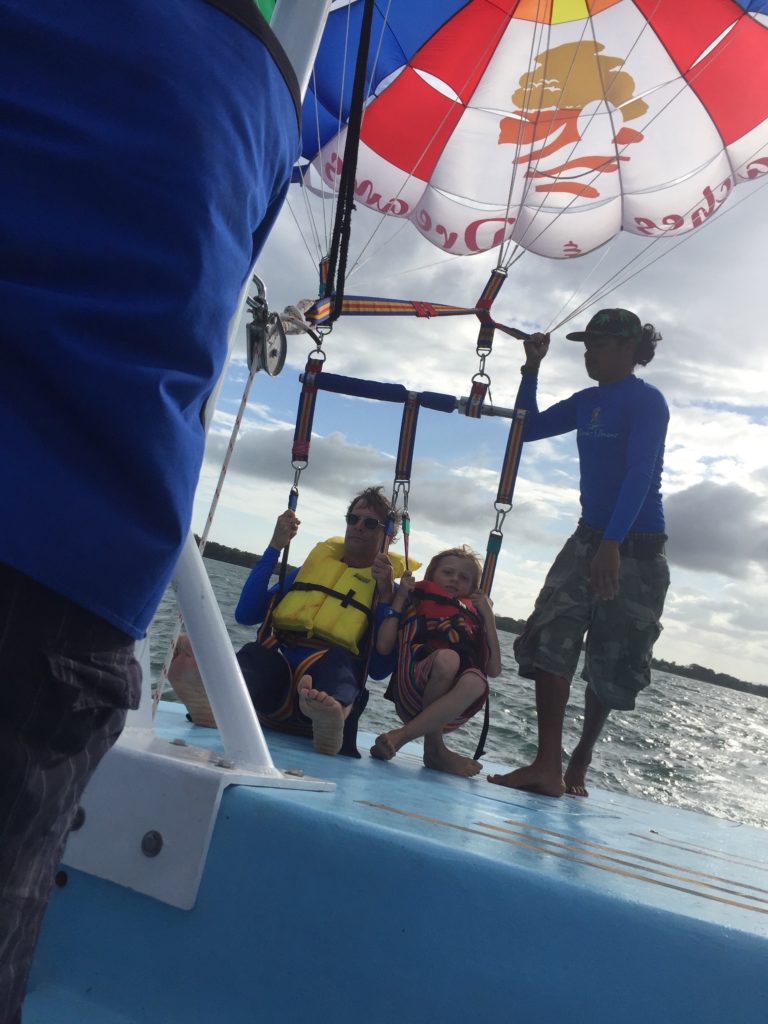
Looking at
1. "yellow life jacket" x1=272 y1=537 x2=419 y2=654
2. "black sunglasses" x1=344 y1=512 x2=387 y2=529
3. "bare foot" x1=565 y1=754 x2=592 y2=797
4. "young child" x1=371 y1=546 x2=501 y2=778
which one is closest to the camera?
→ "young child" x1=371 y1=546 x2=501 y2=778

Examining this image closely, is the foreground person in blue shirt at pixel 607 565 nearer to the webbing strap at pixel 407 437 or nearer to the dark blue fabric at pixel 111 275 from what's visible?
the webbing strap at pixel 407 437

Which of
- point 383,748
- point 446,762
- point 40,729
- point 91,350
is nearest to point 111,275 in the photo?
point 91,350

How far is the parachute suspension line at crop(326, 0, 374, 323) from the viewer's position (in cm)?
124

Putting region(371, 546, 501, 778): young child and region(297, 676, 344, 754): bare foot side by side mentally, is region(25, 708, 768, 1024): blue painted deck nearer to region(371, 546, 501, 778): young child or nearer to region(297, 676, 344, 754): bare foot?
region(297, 676, 344, 754): bare foot

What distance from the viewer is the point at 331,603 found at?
333 centimetres

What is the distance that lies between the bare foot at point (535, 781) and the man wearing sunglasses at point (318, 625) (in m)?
0.53

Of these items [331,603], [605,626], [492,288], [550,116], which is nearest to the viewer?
[605,626]

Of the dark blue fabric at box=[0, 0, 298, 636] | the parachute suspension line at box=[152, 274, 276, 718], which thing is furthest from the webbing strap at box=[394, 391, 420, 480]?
the dark blue fabric at box=[0, 0, 298, 636]

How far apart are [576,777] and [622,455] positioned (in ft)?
4.20

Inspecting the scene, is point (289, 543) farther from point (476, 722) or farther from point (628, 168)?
point (476, 722)

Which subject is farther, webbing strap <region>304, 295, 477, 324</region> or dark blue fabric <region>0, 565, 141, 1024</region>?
webbing strap <region>304, 295, 477, 324</region>

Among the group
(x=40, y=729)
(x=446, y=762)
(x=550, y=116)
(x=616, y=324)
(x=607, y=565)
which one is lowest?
(x=446, y=762)

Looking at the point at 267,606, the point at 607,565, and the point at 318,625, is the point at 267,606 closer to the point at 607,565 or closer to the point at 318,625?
the point at 318,625

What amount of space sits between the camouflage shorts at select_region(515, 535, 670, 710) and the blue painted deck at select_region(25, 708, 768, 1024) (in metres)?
1.78
